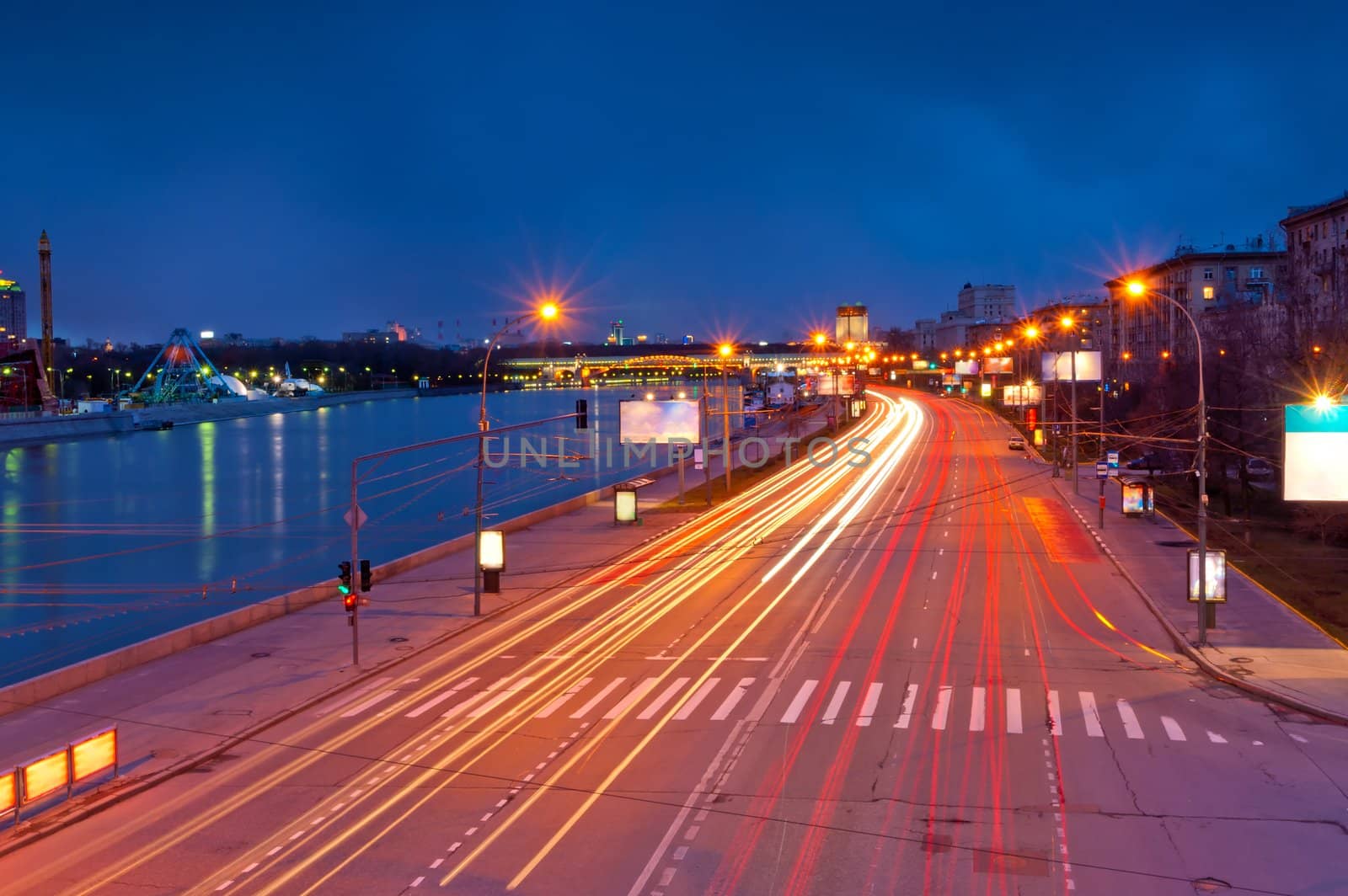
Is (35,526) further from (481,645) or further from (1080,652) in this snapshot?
(1080,652)

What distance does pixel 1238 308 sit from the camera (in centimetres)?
6188

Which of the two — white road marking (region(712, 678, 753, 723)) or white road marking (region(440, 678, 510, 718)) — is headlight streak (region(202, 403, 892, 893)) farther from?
white road marking (region(712, 678, 753, 723))

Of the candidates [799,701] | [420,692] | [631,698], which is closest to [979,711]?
[799,701]

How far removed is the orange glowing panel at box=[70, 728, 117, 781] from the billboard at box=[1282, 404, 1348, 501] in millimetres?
20756

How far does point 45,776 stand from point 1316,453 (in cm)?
2213

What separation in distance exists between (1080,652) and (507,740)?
12761mm

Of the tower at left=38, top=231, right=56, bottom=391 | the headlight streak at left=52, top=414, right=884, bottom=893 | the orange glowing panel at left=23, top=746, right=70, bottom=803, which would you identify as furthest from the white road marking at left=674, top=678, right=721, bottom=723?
the tower at left=38, top=231, right=56, bottom=391

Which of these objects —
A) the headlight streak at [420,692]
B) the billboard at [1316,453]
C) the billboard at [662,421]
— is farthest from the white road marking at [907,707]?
the billboard at [662,421]

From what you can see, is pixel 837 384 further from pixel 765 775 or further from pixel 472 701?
Result: pixel 765 775

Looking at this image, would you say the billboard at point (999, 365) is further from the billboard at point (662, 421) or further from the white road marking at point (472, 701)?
the white road marking at point (472, 701)

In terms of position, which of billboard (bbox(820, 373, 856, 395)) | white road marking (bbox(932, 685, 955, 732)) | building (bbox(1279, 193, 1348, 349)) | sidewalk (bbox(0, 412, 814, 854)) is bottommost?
sidewalk (bbox(0, 412, 814, 854))

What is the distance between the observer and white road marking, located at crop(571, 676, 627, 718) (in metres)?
18.5

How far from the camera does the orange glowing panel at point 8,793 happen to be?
1354 centimetres

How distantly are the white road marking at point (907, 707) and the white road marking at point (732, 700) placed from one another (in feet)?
9.33
